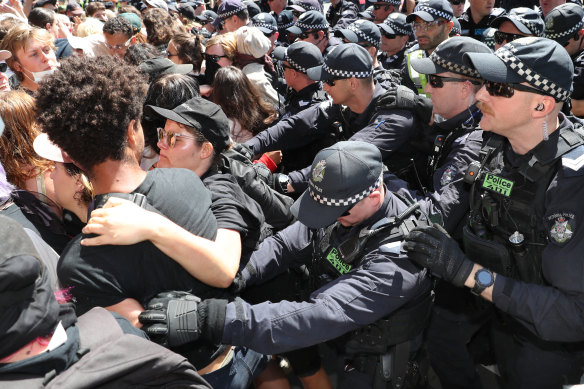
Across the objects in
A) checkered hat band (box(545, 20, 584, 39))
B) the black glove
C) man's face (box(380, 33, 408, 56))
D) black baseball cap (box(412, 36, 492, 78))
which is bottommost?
man's face (box(380, 33, 408, 56))

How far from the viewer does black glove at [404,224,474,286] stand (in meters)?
2.37

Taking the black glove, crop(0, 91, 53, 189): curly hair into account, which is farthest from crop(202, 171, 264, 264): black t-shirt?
crop(0, 91, 53, 189): curly hair

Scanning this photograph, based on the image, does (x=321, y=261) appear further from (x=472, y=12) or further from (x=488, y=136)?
(x=472, y=12)

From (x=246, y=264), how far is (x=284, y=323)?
2.17ft

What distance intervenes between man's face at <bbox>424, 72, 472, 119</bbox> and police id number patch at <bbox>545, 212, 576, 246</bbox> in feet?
5.21

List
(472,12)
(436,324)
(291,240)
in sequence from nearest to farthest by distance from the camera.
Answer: (291,240) < (436,324) < (472,12)

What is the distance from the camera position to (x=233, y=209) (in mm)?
2277

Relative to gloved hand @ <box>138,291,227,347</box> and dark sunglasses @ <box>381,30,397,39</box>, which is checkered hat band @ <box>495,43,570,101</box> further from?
dark sunglasses @ <box>381,30,397,39</box>

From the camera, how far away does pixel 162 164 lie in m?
2.80

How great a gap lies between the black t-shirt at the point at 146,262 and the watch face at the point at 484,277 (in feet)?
4.22

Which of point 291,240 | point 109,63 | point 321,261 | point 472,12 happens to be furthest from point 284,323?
point 472,12

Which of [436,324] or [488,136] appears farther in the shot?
[436,324]

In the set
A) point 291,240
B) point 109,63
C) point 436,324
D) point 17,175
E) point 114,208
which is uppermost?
point 109,63

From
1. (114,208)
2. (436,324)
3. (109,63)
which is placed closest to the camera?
(114,208)
